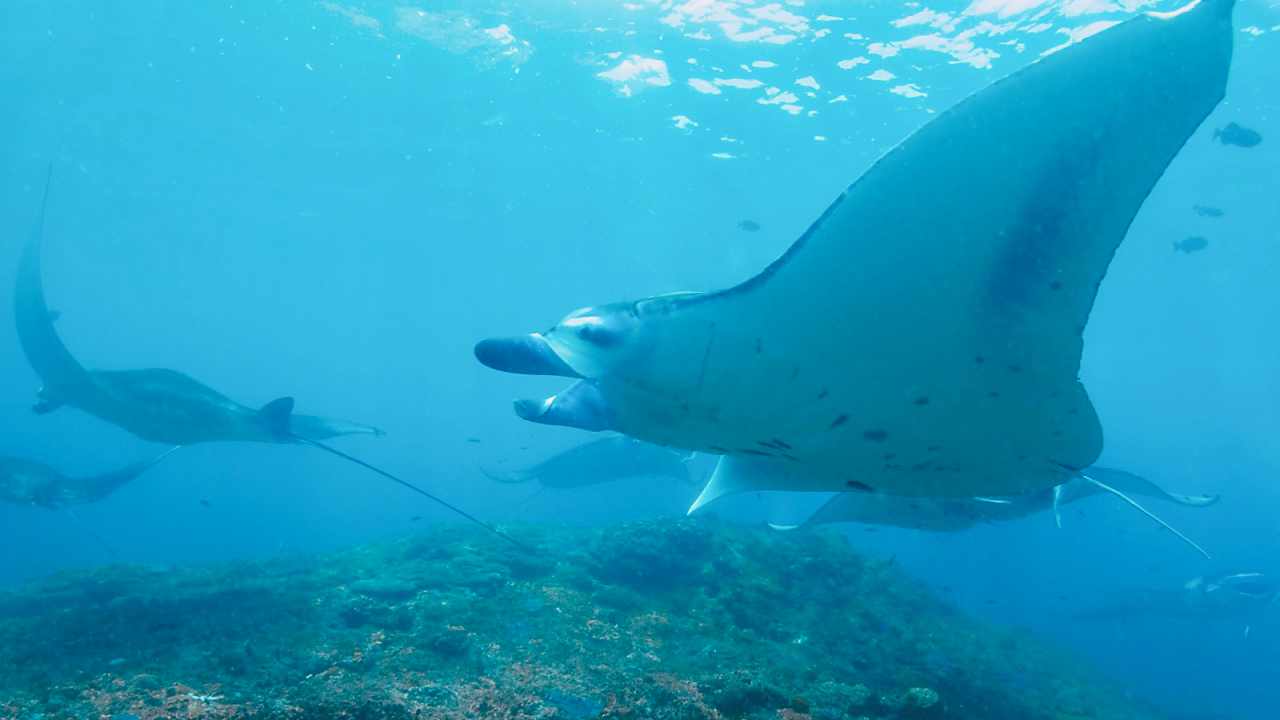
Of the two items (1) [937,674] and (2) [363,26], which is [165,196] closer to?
(2) [363,26]

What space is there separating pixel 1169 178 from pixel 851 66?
1256 cm

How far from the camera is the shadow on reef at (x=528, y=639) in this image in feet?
14.1

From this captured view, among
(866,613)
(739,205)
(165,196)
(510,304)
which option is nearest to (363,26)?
(739,205)

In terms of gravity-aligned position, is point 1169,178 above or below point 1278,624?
above

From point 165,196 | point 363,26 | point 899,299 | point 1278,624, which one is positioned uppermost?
point 363,26

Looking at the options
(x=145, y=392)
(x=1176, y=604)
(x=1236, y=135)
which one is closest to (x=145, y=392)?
(x=145, y=392)

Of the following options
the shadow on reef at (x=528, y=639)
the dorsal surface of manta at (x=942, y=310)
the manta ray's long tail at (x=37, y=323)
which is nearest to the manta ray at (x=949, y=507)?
the shadow on reef at (x=528, y=639)

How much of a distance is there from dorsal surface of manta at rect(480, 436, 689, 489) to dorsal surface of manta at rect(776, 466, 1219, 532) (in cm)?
576

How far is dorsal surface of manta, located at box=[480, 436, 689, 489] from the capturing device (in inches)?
505

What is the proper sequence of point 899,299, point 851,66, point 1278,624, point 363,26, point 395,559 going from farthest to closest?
point 1278,624 < point 363,26 < point 851,66 < point 395,559 < point 899,299

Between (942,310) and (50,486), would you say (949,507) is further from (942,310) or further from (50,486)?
(50,486)

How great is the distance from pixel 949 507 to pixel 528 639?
4413 mm

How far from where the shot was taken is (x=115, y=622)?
582 cm

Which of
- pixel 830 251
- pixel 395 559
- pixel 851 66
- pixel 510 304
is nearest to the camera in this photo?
pixel 830 251
